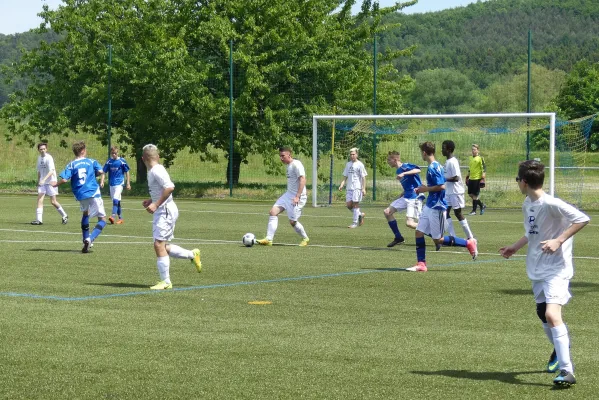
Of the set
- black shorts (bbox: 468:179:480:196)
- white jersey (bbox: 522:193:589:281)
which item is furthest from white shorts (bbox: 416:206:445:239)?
black shorts (bbox: 468:179:480:196)

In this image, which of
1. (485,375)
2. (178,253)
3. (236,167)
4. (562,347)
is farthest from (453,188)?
(236,167)

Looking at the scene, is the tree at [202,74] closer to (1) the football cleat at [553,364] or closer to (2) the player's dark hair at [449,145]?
(2) the player's dark hair at [449,145]

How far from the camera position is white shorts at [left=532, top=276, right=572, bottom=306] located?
25.7ft

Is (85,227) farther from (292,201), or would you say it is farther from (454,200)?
(454,200)

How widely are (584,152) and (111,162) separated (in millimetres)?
15341

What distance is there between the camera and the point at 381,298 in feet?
40.9

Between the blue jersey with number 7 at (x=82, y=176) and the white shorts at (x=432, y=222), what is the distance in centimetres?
593

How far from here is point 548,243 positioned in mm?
7812

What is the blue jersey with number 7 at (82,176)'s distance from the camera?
18438 mm

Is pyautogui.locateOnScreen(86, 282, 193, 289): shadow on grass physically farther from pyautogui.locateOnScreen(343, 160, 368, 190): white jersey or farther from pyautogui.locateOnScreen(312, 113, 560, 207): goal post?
pyautogui.locateOnScreen(312, 113, 560, 207): goal post

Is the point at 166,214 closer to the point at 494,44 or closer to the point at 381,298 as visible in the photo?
the point at 381,298

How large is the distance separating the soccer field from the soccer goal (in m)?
14.5

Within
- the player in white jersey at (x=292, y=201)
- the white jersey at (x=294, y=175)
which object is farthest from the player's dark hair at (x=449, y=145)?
the white jersey at (x=294, y=175)

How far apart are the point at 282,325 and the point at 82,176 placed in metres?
9.02
